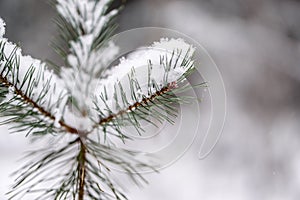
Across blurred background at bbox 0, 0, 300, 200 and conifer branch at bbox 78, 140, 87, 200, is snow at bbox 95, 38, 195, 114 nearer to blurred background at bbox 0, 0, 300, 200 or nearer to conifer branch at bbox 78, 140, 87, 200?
conifer branch at bbox 78, 140, 87, 200

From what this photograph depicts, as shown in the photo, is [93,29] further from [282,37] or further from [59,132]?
[282,37]

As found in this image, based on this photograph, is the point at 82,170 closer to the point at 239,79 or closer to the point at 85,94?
the point at 85,94

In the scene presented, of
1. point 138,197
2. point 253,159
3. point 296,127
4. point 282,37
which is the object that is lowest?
point 138,197

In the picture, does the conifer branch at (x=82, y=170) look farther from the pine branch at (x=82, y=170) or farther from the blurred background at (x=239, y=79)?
the blurred background at (x=239, y=79)

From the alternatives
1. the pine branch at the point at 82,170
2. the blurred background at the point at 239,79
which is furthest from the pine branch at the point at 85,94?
the blurred background at the point at 239,79

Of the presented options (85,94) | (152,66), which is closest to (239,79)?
(152,66)

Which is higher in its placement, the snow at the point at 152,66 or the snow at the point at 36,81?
the snow at the point at 152,66

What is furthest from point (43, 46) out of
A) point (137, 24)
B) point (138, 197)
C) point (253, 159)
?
point (253, 159)

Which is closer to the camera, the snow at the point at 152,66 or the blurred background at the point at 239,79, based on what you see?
the snow at the point at 152,66
